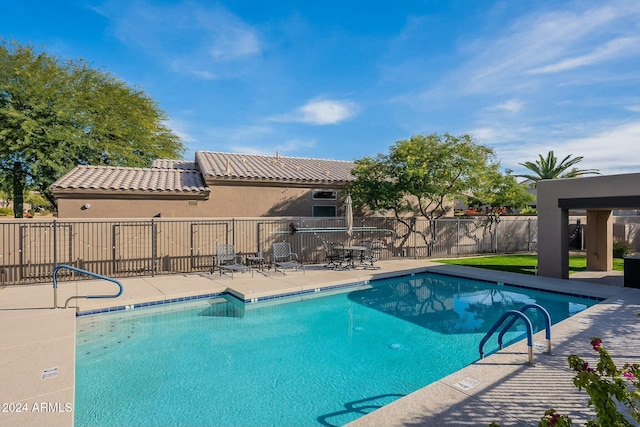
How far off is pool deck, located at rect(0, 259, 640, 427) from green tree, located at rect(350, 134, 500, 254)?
Result: 295 inches

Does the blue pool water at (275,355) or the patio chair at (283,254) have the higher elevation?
the patio chair at (283,254)

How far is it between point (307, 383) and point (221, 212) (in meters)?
11.3

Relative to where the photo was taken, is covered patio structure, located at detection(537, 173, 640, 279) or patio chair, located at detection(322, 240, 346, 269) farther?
patio chair, located at detection(322, 240, 346, 269)

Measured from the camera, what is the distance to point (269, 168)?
60.8 feet

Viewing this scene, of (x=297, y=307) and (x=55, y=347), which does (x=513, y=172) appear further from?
(x=55, y=347)

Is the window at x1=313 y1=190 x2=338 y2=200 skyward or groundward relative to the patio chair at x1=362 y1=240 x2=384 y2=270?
skyward

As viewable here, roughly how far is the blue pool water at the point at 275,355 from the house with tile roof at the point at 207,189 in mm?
6179

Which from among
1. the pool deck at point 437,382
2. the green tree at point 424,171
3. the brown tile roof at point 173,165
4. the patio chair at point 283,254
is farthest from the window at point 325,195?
the pool deck at point 437,382

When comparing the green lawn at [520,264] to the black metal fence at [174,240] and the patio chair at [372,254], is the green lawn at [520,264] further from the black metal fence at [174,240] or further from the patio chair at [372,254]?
the patio chair at [372,254]

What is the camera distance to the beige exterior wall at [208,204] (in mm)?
13320

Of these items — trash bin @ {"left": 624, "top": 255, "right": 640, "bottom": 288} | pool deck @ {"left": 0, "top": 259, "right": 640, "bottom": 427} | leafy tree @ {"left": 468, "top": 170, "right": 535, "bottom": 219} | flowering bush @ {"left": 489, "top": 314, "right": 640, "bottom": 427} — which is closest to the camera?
flowering bush @ {"left": 489, "top": 314, "right": 640, "bottom": 427}

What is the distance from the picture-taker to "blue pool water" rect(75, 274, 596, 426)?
4766mm

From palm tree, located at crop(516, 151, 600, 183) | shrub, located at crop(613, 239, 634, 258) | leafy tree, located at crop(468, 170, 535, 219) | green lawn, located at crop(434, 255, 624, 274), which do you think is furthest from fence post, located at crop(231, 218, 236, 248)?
palm tree, located at crop(516, 151, 600, 183)

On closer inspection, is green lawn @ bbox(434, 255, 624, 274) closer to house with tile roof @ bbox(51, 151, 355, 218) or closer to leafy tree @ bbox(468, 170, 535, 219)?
leafy tree @ bbox(468, 170, 535, 219)
